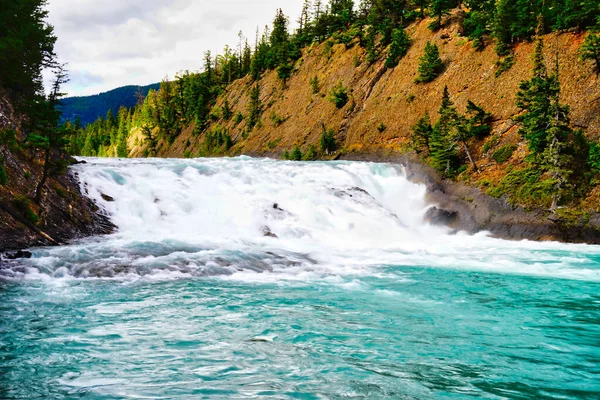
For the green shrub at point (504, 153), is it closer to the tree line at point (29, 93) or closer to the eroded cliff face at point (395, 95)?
the eroded cliff face at point (395, 95)

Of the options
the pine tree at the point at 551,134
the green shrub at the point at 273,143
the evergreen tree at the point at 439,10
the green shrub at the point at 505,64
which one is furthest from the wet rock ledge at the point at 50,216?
the evergreen tree at the point at 439,10

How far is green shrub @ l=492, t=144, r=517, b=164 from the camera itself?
27.0 meters

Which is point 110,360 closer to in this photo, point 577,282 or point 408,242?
point 577,282

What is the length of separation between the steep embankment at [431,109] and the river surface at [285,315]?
350 cm

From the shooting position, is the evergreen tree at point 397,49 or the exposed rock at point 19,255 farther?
the evergreen tree at point 397,49

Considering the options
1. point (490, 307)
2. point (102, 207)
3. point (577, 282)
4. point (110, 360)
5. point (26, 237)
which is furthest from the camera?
point (102, 207)

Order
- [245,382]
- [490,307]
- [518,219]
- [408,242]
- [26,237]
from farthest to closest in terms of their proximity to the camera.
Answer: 1. [518,219]
2. [408,242]
3. [26,237]
4. [490,307]
5. [245,382]

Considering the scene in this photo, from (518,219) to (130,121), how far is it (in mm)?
117600

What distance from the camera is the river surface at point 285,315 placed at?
238 inches

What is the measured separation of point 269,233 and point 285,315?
1166 cm

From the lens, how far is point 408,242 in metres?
21.7

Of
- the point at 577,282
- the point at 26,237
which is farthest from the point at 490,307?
the point at 26,237

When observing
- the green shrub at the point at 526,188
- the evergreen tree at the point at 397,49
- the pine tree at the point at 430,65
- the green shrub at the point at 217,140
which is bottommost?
the green shrub at the point at 526,188

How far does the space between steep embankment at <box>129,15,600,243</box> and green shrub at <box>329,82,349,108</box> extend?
2.75 feet
